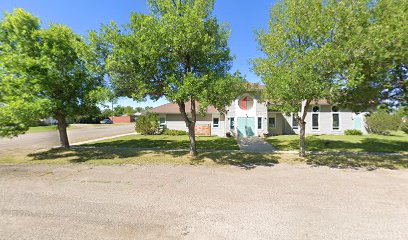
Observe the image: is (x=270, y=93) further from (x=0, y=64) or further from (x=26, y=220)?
(x=0, y=64)

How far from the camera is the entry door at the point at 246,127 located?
22297 millimetres

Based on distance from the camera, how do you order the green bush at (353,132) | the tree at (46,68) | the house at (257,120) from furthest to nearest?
the green bush at (353,132)
the house at (257,120)
the tree at (46,68)

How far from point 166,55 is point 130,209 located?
24.2 ft

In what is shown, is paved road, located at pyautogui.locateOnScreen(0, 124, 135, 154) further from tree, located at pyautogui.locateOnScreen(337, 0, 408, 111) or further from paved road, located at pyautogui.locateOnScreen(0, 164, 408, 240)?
tree, located at pyautogui.locateOnScreen(337, 0, 408, 111)

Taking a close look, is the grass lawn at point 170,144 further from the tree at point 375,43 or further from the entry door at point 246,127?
the tree at point 375,43

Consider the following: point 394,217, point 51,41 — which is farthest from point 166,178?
point 51,41

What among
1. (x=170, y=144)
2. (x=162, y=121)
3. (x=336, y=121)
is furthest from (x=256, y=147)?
(x=336, y=121)

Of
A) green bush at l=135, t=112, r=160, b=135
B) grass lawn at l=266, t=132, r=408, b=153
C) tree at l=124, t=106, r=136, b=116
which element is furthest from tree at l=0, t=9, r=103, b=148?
tree at l=124, t=106, r=136, b=116

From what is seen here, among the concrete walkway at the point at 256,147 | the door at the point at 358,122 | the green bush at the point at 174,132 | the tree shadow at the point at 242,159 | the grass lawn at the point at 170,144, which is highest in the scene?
the door at the point at 358,122

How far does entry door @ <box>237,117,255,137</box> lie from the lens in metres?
22.3

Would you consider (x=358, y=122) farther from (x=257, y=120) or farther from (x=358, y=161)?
(x=358, y=161)

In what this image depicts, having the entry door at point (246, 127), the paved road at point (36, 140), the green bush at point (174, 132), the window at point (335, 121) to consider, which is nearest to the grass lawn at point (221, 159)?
the paved road at point (36, 140)

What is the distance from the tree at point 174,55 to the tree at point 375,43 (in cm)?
499

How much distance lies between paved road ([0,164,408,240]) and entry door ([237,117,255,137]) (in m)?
13.6
